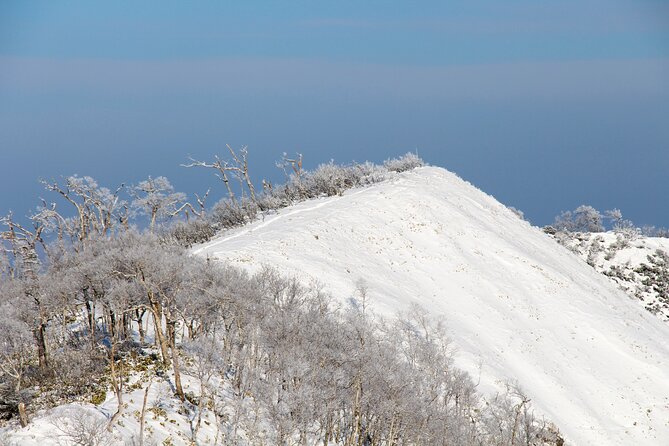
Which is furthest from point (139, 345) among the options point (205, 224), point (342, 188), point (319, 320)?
point (342, 188)

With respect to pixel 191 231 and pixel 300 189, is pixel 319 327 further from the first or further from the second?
pixel 300 189

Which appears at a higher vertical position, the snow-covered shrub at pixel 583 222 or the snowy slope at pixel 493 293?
the snow-covered shrub at pixel 583 222

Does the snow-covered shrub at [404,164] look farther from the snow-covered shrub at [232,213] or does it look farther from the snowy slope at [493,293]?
the snow-covered shrub at [232,213]

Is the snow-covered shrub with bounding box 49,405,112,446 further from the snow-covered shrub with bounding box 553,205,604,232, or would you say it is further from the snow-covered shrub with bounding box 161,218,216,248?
the snow-covered shrub with bounding box 553,205,604,232

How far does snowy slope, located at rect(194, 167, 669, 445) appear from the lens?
48.5m

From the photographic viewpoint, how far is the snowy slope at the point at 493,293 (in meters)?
48.5

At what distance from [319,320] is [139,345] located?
10.7 metres

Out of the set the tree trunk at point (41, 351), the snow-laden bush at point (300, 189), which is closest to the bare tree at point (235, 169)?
the snow-laden bush at point (300, 189)

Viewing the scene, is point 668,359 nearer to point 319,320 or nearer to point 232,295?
point 319,320

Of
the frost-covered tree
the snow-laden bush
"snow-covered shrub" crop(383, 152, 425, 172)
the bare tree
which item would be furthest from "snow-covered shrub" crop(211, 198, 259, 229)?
"snow-covered shrub" crop(383, 152, 425, 172)

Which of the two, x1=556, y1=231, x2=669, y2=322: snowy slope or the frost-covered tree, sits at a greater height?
x1=556, y1=231, x2=669, y2=322: snowy slope

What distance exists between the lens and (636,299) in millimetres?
77000

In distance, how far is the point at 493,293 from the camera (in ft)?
187

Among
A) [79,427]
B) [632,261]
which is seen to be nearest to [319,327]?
[79,427]
